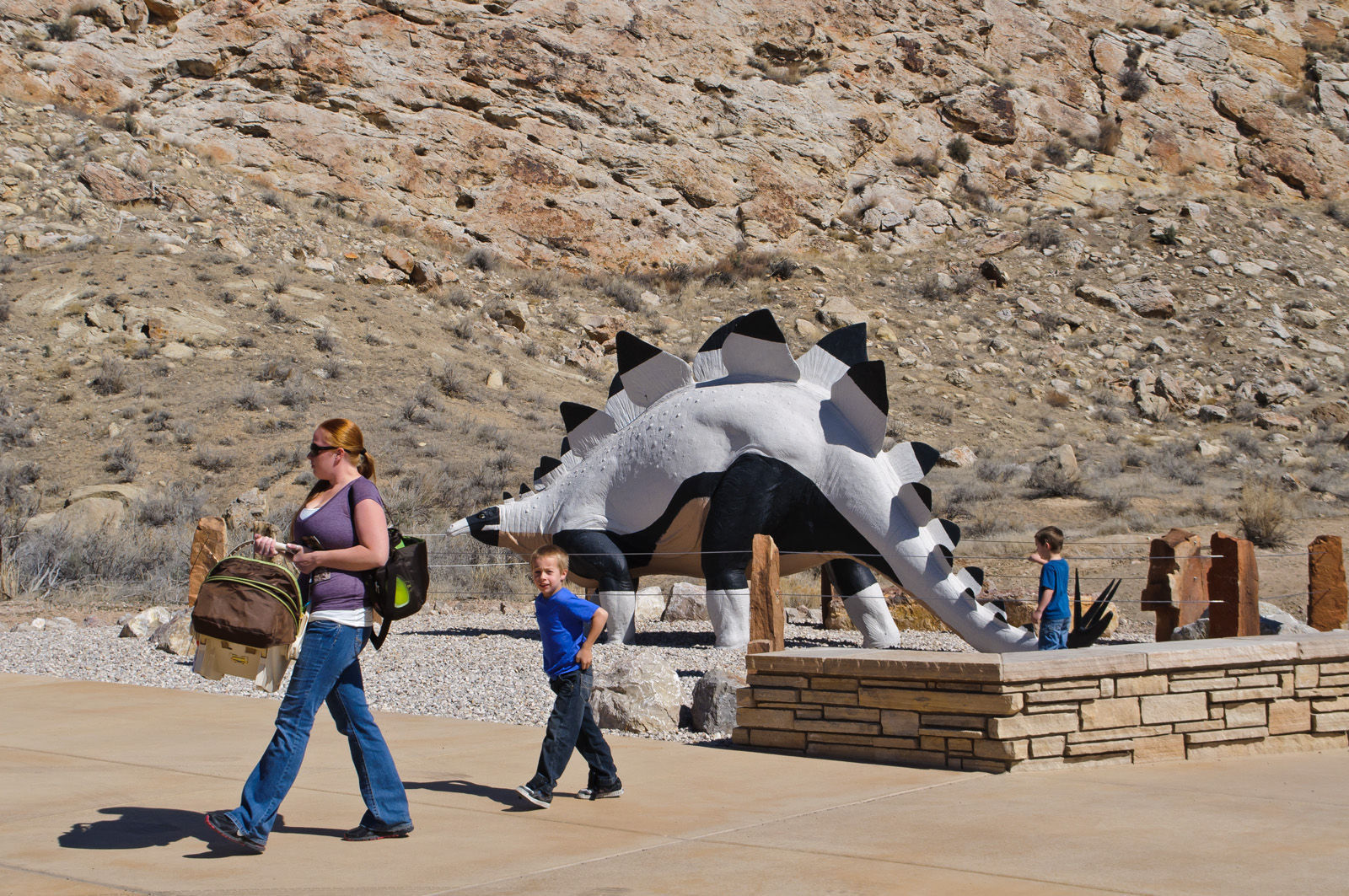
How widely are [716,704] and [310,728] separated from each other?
2.88 m

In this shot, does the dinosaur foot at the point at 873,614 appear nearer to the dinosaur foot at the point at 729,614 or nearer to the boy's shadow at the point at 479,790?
the dinosaur foot at the point at 729,614

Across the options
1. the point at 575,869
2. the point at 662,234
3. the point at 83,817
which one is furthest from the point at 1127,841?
the point at 662,234

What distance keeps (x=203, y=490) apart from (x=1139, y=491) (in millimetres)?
15285

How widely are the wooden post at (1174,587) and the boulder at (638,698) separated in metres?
4.59

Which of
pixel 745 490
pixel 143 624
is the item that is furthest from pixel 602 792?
pixel 143 624

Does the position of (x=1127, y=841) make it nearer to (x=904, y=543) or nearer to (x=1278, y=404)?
(x=904, y=543)

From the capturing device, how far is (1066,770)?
5340 millimetres

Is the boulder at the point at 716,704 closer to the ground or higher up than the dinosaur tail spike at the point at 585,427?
closer to the ground

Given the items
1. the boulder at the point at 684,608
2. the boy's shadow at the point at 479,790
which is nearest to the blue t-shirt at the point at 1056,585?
the boy's shadow at the point at 479,790

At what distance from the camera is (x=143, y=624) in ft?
35.3

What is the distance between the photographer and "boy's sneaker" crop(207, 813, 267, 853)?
3832 mm

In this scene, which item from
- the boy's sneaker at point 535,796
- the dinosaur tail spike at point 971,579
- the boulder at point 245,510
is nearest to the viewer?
the boy's sneaker at point 535,796

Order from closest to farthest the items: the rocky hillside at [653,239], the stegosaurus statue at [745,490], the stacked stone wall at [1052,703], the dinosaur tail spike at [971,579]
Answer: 1. the stacked stone wall at [1052,703]
2. the dinosaur tail spike at [971,579]
3. the stegosaurus statue at [745,490]
4. the rocky hillside at [653,239]

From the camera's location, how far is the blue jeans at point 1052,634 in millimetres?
7633
